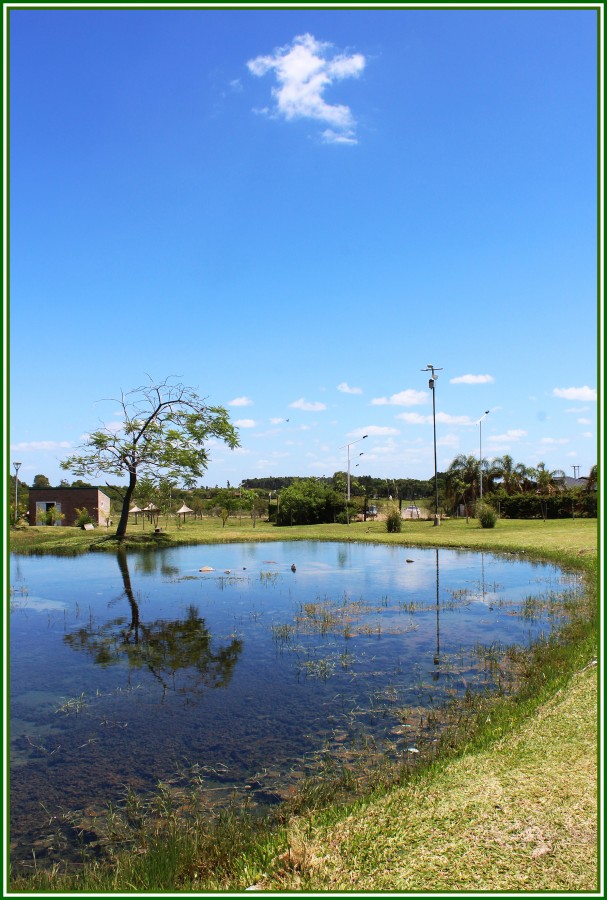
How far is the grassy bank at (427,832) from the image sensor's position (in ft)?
12.9

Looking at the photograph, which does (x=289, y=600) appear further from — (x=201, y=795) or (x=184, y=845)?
(x=184, y=845)

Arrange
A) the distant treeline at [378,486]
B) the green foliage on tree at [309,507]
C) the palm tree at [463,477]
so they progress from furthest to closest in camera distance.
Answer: the distant treeline at [378,486], the palm tree at [463,477], the green foliage on tree at [309,507]

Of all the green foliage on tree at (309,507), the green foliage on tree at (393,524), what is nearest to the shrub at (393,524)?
the green foliage on tree at (393,524)

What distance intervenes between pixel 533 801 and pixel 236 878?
2.36 m

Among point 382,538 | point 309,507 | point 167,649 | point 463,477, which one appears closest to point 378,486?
point 463,477

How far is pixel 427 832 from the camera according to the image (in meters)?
4.40

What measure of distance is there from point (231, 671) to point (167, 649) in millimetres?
2000

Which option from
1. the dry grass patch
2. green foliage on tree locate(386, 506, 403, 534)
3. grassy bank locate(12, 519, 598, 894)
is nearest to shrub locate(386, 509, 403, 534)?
green foliage on tree locate(386, 506, 403, 534)

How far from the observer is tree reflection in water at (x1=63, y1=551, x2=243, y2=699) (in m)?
9.66

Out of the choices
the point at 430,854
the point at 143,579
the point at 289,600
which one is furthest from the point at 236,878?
the point at 143,579

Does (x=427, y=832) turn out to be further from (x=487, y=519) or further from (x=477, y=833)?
(x=487, y=519)

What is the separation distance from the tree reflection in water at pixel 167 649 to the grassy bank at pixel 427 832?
389 centimetres

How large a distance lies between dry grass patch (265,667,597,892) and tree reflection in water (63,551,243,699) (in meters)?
4.74

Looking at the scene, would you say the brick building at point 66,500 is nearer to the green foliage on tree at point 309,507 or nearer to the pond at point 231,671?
the green foliage on tree at point 309,507
